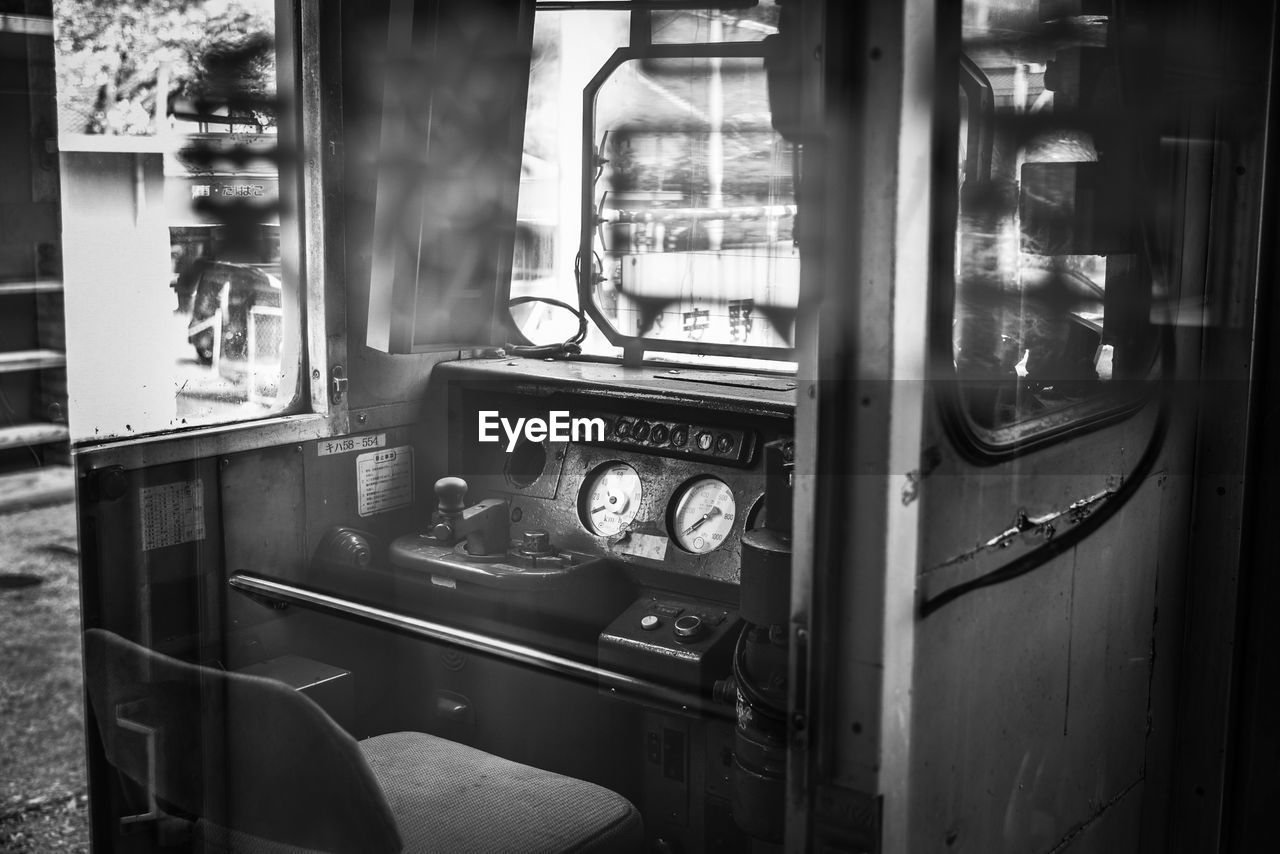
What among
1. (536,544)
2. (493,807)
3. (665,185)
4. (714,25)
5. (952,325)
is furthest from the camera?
(665,185)

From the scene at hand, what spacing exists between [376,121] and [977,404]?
213 centimetres

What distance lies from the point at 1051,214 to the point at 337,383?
1952 millimetres

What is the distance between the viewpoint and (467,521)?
3.21 metres

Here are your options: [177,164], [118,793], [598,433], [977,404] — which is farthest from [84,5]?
[977,404]

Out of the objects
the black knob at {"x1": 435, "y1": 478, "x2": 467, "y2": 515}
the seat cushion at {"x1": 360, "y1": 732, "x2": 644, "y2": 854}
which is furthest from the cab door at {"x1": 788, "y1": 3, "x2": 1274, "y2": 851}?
the black knob at {"x1": 435, "y1": 478, "x2": 467, "y2": 515}

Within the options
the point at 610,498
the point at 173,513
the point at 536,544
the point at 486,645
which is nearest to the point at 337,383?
the point at 173,513

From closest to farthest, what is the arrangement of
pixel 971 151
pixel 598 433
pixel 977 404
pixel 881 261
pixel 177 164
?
pixel 881 261 < pixel 977 404 < pixel 971 151 < pixel 177 164 < pixel 598 433

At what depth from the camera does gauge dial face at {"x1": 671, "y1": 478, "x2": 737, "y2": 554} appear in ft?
9.71

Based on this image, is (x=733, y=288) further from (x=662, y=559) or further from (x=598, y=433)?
(x=662, y=559)

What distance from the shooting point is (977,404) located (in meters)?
1.62

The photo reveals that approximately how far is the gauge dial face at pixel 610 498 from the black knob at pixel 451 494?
335 mm

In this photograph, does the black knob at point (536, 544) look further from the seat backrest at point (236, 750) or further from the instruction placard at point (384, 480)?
the seat backrest at point (236, 750)

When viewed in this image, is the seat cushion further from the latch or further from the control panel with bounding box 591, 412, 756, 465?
the latch

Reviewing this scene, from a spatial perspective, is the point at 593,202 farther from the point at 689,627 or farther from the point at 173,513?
the point at 173,513
